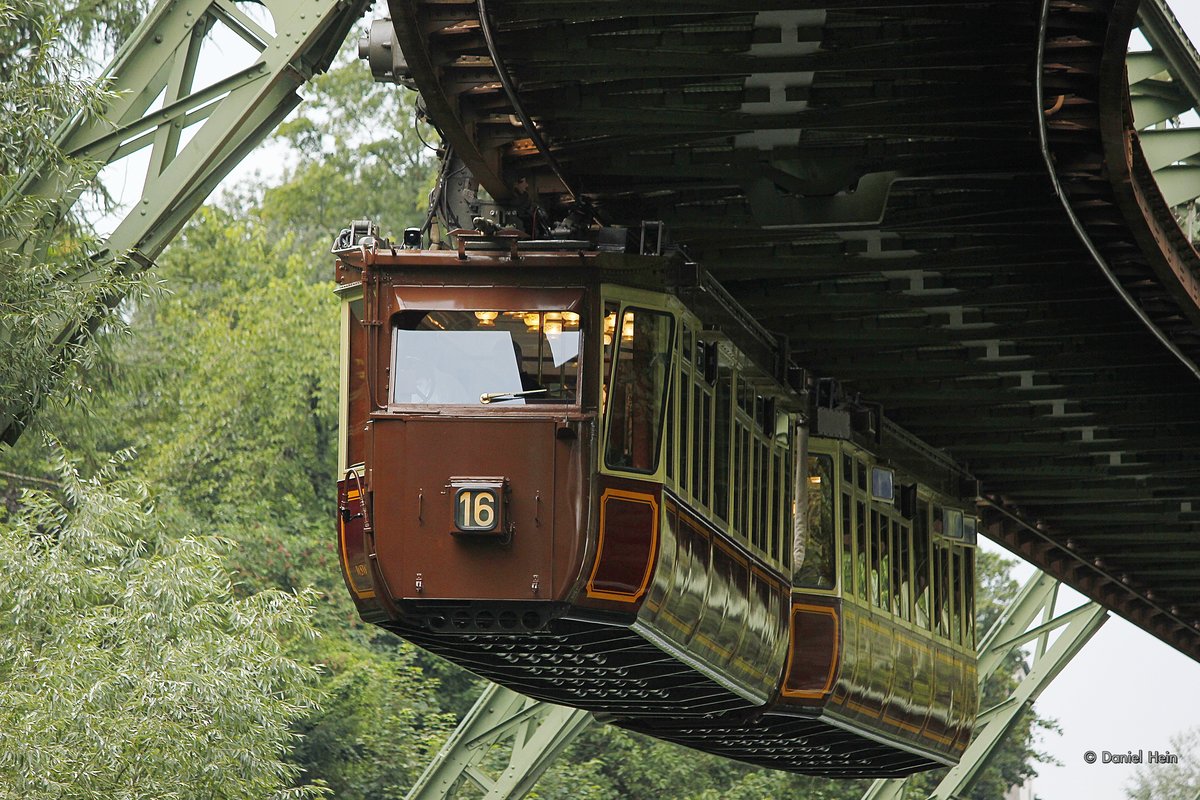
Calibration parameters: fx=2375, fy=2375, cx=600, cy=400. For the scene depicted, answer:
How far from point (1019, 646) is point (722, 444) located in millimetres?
18845

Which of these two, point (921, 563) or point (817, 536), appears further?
point (921, 563)

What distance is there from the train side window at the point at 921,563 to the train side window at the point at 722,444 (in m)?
6.27

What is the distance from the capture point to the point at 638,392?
46.9 ft

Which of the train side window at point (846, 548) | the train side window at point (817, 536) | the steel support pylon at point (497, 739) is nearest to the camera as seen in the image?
the train side window at point (817, 536)

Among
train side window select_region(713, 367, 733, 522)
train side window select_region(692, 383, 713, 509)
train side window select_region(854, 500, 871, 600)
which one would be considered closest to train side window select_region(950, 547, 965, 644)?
train side window select_region(854, 500, 871, 600)

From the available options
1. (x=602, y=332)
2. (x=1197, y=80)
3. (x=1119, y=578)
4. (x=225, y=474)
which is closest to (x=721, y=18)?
(x=602, y=332)

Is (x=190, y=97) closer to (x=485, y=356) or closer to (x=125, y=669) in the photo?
(x=485, y=356)

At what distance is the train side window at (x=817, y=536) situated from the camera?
18906 millimetres

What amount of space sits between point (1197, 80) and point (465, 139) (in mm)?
5880

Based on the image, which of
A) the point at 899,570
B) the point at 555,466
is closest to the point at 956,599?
the point at 899,570

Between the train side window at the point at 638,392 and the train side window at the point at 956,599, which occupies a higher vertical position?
the train side window at the point at 638,392

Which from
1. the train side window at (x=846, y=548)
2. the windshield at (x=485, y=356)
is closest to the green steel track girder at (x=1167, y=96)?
the train side window at (x=846, y=548)

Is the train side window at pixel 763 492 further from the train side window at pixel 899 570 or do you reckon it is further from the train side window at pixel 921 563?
the train side window at pixel 921 563

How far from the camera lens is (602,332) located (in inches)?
555
